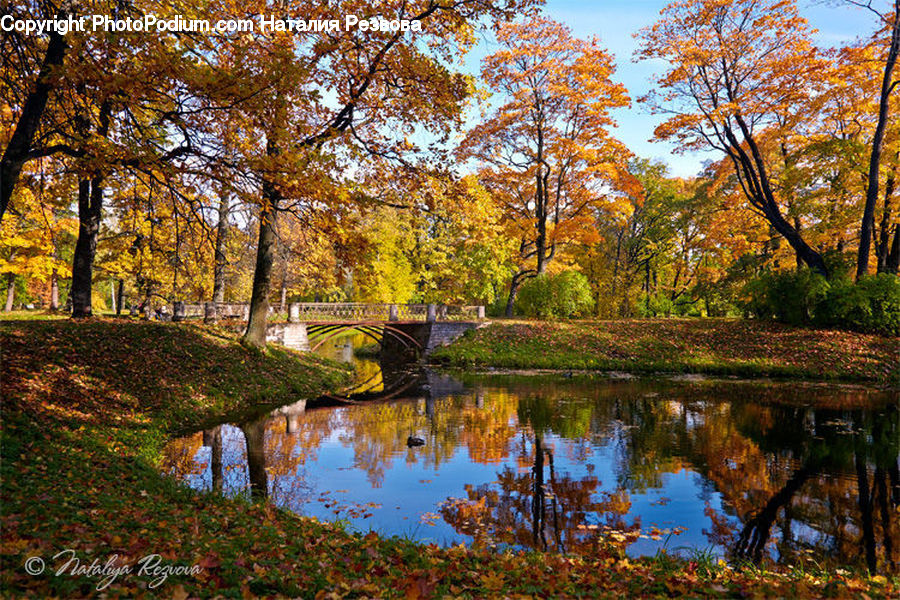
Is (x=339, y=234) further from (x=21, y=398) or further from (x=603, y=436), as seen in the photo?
(x=603, y=436)

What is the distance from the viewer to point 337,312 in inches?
1048

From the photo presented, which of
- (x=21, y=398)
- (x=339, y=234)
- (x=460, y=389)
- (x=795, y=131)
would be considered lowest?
(x=460, y=389)

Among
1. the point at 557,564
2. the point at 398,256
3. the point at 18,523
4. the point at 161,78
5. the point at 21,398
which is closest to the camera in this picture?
the point at 18,523

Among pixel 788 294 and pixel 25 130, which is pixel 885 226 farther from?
pixel 25 130

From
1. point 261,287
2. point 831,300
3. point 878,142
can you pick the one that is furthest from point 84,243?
point 878,142

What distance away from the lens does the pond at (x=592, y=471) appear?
646 centimetres

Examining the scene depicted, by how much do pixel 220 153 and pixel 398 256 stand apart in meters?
26.7

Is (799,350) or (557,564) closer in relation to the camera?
(557,564)

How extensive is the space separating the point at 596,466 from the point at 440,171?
771 cm

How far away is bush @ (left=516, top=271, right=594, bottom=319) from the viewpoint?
27.9 metres

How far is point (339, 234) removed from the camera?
32.1 feet

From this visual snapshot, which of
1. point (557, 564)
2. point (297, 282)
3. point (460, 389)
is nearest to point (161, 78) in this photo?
point (557, 564)

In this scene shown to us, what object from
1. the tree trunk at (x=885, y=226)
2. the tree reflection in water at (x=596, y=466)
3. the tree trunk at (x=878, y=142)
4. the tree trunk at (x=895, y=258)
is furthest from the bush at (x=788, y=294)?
the tree reflection in water at (x=596, y=466)

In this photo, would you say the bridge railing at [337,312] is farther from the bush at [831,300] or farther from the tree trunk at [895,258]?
the tree trunk at [895,258]
